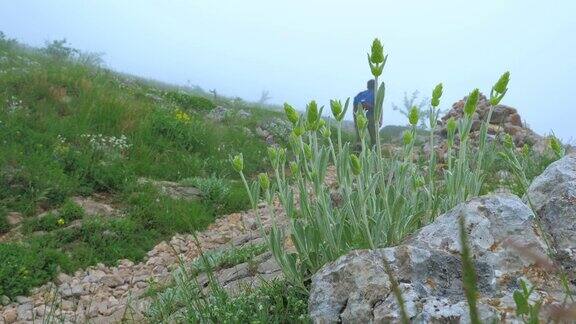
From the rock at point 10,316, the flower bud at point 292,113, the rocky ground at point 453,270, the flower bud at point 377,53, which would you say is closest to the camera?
the rocky ground at point 453,270

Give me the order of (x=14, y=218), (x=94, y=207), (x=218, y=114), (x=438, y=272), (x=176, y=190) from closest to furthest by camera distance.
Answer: (x=438, y=272), (x=14, y=218), (x=94, y=207), (x=176, y=190), (x=218, y=114)

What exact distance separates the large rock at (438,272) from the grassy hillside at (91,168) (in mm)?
4283

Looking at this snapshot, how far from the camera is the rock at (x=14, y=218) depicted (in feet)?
22.0

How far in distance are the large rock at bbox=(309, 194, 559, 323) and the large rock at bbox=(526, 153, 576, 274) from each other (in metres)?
0.15

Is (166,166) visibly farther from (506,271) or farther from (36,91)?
(506,271)

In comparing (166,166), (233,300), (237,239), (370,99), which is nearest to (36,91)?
(166,166)

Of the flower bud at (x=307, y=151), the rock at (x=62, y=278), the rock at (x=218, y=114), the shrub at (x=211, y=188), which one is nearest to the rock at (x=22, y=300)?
the rock at (x=62, y=278)

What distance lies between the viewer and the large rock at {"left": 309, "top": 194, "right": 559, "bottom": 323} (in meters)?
1.99

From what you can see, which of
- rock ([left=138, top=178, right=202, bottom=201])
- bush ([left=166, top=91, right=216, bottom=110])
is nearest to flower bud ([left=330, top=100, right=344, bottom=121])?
rock ([left=138, top=178, right=202, bottom=201])

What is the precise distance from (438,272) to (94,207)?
19.6ft

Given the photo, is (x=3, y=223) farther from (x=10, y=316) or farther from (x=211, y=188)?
(x=211, y=188)

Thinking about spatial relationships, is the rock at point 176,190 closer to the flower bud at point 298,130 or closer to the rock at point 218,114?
the rock at point 218,114

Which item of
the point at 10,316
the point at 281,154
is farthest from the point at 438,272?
the point at 10,316

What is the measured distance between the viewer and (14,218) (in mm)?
6777
